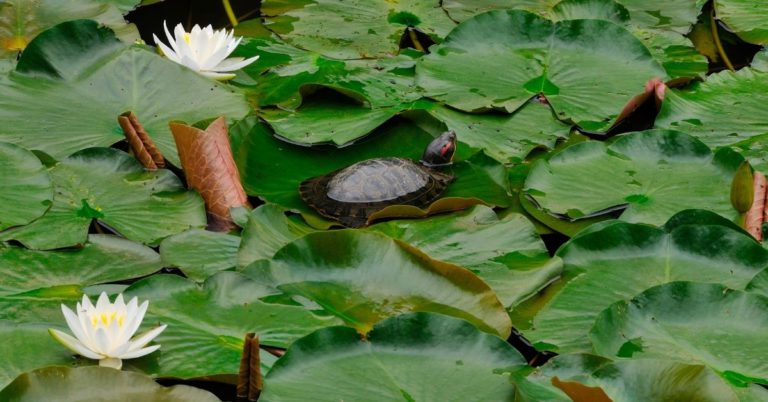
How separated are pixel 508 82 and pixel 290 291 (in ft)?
5.78

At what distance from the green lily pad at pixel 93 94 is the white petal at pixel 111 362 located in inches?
47.3

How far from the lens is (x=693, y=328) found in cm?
260

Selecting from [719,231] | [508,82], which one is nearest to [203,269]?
[719,231]

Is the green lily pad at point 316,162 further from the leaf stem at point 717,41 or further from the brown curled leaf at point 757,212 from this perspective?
the leaf stem at point 717,41

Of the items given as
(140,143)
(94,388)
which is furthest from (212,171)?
(94,388)

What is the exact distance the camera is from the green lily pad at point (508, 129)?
3742 millimetres

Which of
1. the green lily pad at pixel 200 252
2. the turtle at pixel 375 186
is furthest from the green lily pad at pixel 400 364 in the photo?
the turtle at pixel 375 186

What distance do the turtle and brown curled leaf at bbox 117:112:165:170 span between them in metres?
0.51

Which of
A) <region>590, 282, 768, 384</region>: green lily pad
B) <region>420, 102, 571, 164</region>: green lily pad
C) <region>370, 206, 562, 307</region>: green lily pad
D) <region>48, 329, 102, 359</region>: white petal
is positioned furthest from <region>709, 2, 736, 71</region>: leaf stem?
<region>48, 329, 102, 359</region>: white petal

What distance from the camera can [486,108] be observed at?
3.97m

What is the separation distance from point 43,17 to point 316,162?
65.8 inches

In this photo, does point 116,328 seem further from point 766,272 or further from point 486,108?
point 486,108

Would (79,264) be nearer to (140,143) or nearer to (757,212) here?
(140,143)

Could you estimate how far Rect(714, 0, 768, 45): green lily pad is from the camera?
4695 mm
